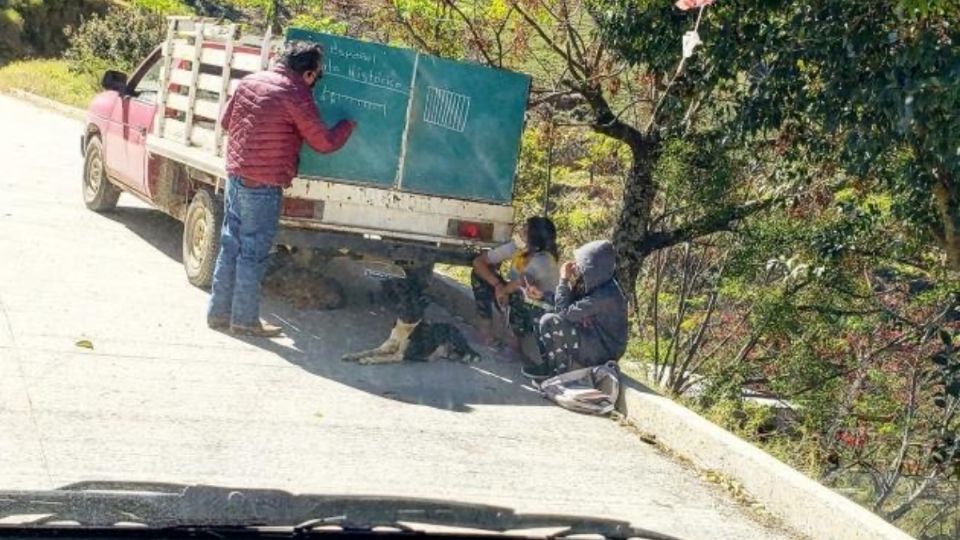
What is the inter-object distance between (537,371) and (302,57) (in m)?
2.51

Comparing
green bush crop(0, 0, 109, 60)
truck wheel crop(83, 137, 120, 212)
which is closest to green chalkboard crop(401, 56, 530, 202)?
truck wheel crop(83, 137, 120, 212)

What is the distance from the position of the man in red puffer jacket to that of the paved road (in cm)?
27

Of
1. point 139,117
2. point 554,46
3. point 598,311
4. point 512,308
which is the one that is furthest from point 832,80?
point 139,117

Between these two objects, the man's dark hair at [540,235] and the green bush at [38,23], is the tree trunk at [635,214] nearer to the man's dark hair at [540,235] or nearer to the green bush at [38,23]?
the man's dark hair at [540,235]

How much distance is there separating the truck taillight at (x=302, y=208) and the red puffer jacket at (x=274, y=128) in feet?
1.11

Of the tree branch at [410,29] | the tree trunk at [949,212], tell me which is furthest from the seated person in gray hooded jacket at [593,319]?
the tree branch at [410,29]

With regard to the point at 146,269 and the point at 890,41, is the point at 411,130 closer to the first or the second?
the point at 146,269

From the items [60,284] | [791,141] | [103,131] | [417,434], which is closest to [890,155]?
[791,141]

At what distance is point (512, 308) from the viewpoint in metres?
9.90

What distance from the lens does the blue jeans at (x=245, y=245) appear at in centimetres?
902

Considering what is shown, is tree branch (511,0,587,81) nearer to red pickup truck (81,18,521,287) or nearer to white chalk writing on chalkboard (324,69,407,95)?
red pickup truck (81,18,521,287)

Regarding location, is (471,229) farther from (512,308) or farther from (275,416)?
(275,416)

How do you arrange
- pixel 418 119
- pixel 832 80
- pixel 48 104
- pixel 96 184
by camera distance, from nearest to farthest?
pixel 832 80
pixel 418 119
pixel 96 184
pixel 48 104

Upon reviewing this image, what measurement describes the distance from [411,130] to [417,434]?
275 cm
